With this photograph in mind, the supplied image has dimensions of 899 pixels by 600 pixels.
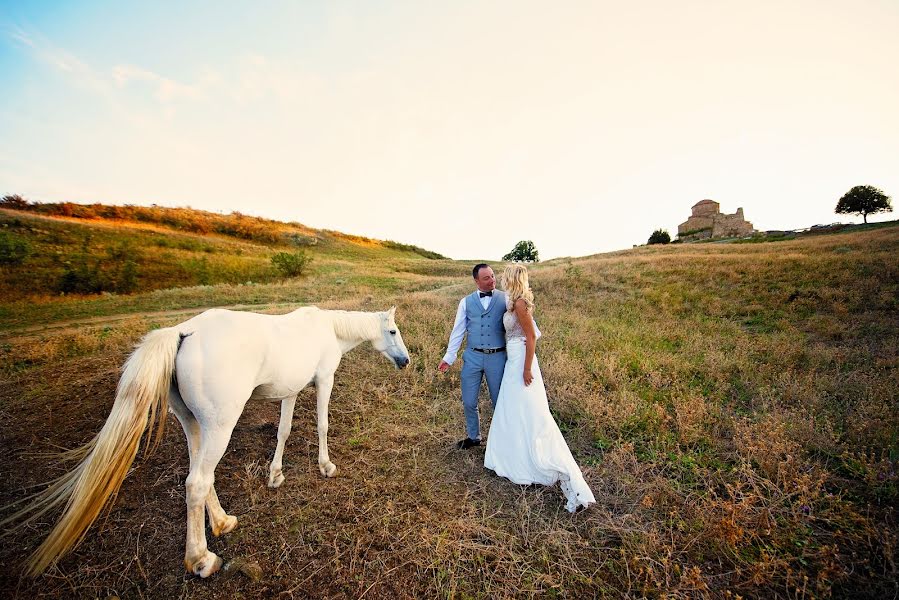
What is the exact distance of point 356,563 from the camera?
9.22ft

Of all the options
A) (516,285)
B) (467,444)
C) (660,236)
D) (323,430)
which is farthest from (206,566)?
(660,236)

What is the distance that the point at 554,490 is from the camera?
369cm

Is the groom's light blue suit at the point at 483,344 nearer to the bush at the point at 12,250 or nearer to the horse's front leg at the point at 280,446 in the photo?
the horse's front leg at the point at 280,446

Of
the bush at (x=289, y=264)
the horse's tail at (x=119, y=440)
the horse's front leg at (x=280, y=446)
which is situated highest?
the bush at (x=289, y=264)

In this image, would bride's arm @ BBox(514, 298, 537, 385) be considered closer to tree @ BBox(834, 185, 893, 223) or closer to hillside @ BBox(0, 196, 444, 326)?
hillside @ BBox(0, 196, 444, 326)

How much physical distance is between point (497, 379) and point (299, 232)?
5471 cm

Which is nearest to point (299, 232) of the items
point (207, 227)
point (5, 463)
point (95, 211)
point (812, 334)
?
point (207, 227)

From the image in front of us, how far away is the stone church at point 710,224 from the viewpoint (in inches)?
1693

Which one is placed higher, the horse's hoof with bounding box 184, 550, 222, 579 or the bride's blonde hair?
the bride's blonde hair

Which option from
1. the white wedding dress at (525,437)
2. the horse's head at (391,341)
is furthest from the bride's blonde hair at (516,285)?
the horse's head at (391,341)

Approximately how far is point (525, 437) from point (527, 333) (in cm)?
119

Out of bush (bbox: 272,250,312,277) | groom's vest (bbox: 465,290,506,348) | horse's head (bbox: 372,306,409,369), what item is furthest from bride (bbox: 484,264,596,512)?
bush (bbox: 272,250,312,277)

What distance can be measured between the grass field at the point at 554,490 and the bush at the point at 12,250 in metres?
20.1

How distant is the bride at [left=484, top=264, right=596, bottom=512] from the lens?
348 centimetres
